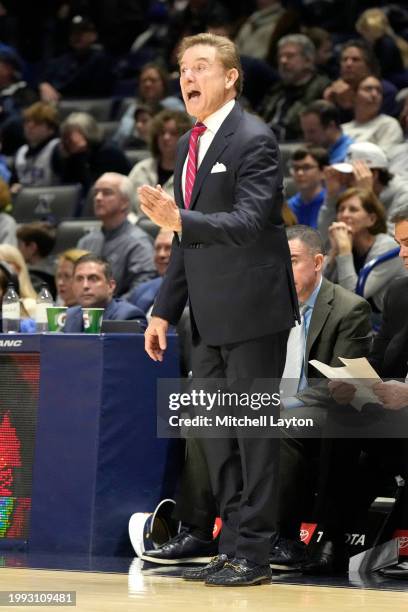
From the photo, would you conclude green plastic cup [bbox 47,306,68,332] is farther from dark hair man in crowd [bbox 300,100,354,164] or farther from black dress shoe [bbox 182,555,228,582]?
dark hair man in crowd [bbox 300,100,354,164]

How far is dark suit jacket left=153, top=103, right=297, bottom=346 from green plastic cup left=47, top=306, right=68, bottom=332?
1.37 m

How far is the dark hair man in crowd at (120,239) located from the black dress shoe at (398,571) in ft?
10.8

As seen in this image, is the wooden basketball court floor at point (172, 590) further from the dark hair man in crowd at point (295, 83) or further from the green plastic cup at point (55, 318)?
the dark hair man in crowd at point (295, 83)

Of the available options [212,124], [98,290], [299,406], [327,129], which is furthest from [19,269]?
[212,124]

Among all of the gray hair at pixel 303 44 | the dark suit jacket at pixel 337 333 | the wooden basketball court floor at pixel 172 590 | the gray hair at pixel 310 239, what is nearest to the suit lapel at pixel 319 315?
the dark suit jacket at pixel 337 333

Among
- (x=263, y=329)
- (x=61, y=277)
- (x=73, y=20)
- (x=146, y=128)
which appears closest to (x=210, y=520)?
(x=263, y=329)

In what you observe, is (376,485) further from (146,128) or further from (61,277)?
(146,128)

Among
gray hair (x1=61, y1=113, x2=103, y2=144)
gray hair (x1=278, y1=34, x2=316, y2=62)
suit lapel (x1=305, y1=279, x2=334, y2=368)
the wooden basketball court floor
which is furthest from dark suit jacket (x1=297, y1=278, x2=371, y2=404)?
gray hair (x1=61, y1=113, x2=103, y2=144)

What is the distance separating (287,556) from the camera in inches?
182

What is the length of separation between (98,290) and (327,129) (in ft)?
9.28

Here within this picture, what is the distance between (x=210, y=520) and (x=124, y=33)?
26.7 feet

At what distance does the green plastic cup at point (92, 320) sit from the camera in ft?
17.5

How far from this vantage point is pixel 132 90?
11.7m

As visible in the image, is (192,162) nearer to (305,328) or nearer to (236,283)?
(236,283)
